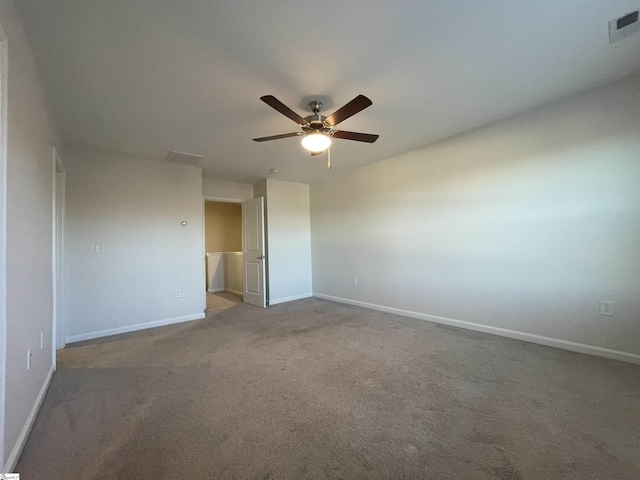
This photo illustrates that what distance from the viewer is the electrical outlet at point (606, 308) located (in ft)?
7.57

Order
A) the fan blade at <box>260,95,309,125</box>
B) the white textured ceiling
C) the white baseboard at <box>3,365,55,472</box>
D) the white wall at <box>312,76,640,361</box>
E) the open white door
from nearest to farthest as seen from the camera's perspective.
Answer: the white baseboard at <box>3,365,55,472</box>, the white textured ceiling, the fan blade at <box>260,95,309,125</box>, the white wall at <box>312,76,640,361</box>, the open white door

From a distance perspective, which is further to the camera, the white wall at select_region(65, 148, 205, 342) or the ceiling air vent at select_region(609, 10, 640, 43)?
the white wall at select_region(65, 148, 205, 342)

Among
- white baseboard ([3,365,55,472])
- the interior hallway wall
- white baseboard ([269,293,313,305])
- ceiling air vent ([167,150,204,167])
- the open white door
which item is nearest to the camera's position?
white baseboard ([3,365,55,472])

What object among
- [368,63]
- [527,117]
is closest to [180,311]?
[368,63]

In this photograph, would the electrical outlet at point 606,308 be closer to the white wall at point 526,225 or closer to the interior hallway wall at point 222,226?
the white wall at point 526,225

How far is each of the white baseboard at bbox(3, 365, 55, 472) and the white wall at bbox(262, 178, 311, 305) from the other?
321 cm

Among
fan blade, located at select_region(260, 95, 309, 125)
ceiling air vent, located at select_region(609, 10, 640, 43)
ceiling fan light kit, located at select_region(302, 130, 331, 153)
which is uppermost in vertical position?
ceiling air vent, located at select_region(609, 10, 640, 43)

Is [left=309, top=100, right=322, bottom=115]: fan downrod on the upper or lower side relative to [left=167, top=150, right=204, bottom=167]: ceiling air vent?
upper

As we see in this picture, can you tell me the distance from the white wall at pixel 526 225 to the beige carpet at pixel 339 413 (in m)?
0.42

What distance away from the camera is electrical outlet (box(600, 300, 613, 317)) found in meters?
2.31

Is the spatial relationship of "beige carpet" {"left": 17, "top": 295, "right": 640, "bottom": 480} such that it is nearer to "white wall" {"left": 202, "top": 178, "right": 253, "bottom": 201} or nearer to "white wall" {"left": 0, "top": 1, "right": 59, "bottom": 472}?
"white wall" {"left": 0, "top": 1, "right": 59, "bottom": 472}

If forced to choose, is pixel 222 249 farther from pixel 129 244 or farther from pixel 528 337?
pixel 528 337

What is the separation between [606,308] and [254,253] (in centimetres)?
469

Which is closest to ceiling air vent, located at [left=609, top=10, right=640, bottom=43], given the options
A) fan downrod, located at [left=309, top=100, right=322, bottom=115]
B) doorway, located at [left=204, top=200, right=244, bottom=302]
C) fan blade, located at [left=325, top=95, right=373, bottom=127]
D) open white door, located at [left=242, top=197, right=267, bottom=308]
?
fan blade, located at [left=325, top=95, right=373, bottom=127]
